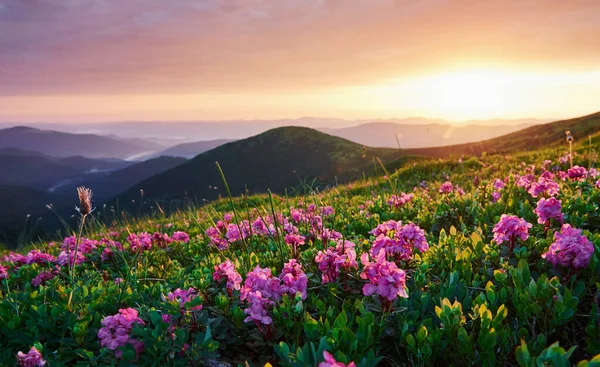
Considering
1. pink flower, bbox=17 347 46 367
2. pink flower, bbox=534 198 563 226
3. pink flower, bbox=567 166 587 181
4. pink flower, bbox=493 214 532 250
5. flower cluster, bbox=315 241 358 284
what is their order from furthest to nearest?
pink flower, bbox=567 166 587 181 < pink flower, bbox=534 198 563 226 < pink flower, bbox=493 214 532 250 < flower cluster, bbox=315 241 358 284 < pink flower, bbox=17 347 46 367

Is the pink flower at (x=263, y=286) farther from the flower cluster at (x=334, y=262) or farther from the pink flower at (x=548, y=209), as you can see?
the pink flower at (x=548, y=209)

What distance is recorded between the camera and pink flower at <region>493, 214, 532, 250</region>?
3.61 m

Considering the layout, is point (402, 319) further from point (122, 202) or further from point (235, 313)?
point (122, 202)

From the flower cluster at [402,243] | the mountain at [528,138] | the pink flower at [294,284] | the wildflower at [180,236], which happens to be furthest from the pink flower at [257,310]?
the mountain at [528,138]

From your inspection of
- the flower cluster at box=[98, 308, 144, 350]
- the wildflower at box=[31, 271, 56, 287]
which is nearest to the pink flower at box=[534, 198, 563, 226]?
the flower cluster at box=[98, 308, 144, 350]

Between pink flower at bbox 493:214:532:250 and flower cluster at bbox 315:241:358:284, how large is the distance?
4.47ft

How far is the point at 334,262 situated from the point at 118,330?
1.69 metres

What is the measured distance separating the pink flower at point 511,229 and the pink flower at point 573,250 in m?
0.36

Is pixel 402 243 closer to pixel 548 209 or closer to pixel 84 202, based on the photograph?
pixel 548 209

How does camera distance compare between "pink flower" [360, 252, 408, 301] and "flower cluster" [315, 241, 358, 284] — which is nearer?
"pink flower" [360, 252, 408, 301]

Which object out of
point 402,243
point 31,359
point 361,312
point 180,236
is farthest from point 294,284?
point 180,236

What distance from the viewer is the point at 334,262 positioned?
345cm

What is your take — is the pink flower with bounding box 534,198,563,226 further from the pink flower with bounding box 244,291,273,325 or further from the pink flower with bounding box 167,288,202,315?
the pink flower with bounding box 167,288,202,315

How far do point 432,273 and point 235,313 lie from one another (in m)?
1.88
